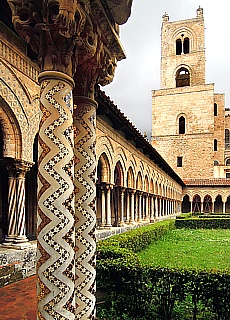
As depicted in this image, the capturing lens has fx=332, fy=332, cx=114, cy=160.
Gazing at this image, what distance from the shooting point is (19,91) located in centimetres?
726

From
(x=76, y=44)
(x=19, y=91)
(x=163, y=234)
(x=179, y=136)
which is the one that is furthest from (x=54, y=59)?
(x=179, y=136)

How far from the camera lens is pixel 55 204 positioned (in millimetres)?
2424

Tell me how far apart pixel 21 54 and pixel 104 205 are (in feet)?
25.4

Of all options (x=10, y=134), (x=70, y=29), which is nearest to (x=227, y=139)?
(x=10, y=134)

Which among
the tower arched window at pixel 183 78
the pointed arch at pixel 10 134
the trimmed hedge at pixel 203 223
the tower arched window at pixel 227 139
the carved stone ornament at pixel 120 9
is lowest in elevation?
the trimmed hedge at pixel 203 223

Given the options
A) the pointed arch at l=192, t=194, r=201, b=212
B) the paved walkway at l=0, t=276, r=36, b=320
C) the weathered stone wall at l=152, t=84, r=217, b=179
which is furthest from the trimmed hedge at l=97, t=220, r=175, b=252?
the weathered stone wall at l=152, t=84, r=217, b=179

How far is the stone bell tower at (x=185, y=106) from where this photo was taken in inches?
1772

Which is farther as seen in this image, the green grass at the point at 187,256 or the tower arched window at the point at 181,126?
the tower arched window at the point at 181,126

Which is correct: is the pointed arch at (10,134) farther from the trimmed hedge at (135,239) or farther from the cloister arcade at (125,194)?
the cloister arcade at (125,194)

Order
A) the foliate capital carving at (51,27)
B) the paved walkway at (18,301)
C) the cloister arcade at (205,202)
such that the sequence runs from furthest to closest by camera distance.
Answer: the cloister arcade at (205,202) → the paved walkway at (18,301) → the foliate capital carving at (51,27)

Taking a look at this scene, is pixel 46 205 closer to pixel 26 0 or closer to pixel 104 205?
pixel 26 0

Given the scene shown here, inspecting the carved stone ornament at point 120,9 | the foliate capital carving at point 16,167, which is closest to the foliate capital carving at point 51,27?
the carved stone ornament at point 120,9

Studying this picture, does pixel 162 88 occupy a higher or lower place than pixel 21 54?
higher

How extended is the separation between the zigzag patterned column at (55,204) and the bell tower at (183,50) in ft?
154
